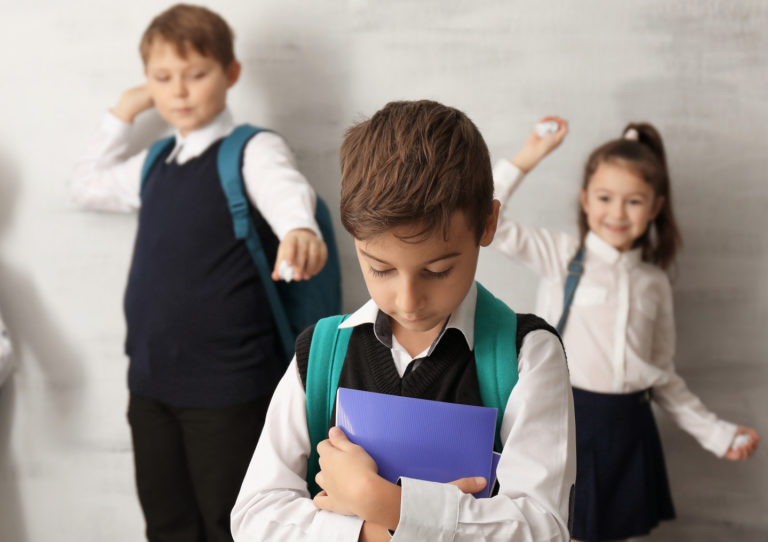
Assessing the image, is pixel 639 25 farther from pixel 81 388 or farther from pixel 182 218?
pixel 81 388

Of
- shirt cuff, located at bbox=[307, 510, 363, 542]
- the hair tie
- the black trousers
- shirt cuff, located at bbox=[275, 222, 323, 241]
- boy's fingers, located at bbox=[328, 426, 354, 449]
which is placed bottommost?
the black trousers

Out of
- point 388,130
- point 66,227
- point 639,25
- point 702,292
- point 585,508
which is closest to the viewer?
point 388,130

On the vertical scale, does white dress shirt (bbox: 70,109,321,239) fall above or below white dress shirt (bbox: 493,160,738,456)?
above

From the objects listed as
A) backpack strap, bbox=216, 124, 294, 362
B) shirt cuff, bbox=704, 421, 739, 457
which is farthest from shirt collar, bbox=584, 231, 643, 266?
backpack strap, bbox=216, 124, 294, 362

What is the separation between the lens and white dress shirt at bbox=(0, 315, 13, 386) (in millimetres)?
1917

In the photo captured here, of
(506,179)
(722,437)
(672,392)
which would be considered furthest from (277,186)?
(722,437)

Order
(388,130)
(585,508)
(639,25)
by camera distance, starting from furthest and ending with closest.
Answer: (639,25), (585,508), (388,130)

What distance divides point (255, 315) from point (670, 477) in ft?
3.65

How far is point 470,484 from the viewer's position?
0.85 m

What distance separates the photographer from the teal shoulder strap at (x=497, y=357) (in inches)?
35.6

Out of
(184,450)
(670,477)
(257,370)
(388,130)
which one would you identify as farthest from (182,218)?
(670,477)

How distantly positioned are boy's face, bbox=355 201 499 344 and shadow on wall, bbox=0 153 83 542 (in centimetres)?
149

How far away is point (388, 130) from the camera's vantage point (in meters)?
0.83

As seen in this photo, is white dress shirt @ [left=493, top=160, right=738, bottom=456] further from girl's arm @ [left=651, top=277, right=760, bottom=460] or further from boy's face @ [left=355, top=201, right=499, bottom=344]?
boy's face @ [left=355, top=201, right=499, bottom=344]
